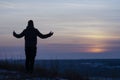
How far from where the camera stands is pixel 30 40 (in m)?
23.2

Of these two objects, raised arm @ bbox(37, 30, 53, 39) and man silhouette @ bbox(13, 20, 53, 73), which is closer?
man silhouette @ bbox(13, 20, 53, 73)

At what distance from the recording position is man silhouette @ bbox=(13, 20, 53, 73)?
23141 millimetres

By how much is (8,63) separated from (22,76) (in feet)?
16.0

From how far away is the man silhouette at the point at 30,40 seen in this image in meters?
23.1

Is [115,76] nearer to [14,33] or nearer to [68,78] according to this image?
[68,78]

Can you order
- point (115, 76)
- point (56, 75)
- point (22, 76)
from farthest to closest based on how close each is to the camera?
1. point (115, 76)
2. point (56, 75)
3. point (22, 76)

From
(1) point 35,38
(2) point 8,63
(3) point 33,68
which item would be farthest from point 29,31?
(2) point 8,63

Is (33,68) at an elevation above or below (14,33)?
below

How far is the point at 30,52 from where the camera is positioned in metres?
23.3

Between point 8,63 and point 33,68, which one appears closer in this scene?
point 33,68

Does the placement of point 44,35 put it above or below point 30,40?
above

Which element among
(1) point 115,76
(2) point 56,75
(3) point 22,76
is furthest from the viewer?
(1) point 115,76

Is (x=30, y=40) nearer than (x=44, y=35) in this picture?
Yes

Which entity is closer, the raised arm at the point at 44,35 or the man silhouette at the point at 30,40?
the man silhouette at the point at 30,40
